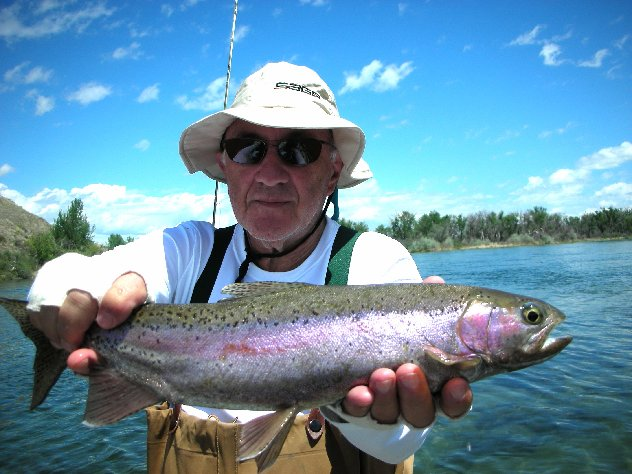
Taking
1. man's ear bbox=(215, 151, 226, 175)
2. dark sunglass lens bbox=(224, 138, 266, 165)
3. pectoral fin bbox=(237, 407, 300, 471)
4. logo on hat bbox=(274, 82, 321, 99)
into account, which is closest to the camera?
pectoral fin bbox=(237, 407, 300, 471)

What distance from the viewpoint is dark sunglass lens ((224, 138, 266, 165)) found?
11.2 ft

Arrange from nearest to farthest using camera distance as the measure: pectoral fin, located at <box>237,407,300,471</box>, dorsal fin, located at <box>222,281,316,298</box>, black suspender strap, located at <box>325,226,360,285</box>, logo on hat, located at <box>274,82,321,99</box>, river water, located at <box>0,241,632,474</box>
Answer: pectoral fin, located at <box>237,407,300,471</box> → dorsal fin, located at <box>222,281,316,298</box> → black suspender strap, located at <box>325,226,360,285</box> → logo on hat, located at <box>274,82,321,99</box> → river water, located at <box>0,241,632,474</box>

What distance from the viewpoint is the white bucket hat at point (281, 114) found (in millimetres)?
3311

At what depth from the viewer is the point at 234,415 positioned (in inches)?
119

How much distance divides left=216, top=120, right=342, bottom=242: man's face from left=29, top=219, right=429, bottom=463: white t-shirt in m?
0.23

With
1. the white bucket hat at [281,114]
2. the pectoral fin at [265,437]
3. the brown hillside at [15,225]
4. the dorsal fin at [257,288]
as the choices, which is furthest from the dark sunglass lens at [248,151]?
the brown hillside at [15,225]

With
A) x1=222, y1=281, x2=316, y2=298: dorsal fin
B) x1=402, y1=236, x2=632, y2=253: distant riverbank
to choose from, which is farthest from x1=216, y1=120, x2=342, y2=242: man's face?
x1=402, y1=236, x2=632, y2=253: distant riverbank

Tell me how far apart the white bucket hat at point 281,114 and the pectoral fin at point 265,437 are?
6.06 ft

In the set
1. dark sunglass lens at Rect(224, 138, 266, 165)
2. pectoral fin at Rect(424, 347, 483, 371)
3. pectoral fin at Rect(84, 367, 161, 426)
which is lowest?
pectoral fin at Rect(84, 367, 161, 426)

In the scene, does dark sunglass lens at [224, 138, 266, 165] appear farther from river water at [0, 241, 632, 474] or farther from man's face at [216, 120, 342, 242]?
river water at [0, 241, 632, 474]

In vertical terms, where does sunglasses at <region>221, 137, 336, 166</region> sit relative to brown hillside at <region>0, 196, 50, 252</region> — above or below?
below

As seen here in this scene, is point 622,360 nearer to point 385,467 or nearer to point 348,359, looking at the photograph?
point 385,467

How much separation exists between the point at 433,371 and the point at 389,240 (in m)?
1.21

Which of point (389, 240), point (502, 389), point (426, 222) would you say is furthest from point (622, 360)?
point (426, 222)
